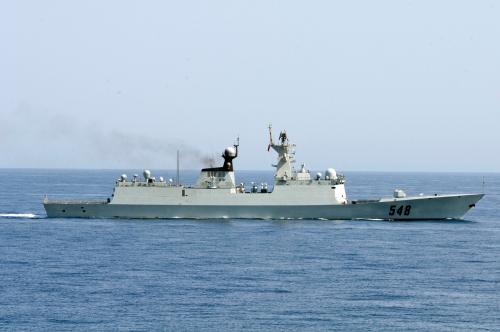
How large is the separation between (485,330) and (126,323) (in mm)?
13146

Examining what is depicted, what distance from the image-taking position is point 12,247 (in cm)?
5050

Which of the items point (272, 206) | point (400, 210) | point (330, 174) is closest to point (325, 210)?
point (330, 174)

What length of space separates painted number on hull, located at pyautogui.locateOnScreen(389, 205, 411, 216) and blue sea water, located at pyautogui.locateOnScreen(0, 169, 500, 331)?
127 cm

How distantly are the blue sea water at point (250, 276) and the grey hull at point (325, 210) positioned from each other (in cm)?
113

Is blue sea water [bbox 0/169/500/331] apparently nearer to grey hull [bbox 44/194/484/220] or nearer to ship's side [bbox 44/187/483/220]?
grey hull [bbox 44/194/484/220]

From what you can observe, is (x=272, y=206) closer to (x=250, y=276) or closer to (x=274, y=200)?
(x=274, y=200)

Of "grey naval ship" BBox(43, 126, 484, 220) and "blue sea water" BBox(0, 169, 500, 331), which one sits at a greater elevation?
"grey naval ship" BBox(43, 126, 484, 220)

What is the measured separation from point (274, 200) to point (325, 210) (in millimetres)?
3846

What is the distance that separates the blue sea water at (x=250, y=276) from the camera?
104ft

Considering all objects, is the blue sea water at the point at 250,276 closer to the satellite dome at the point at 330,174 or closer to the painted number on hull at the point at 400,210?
the painted number on hull at the point at 400,210

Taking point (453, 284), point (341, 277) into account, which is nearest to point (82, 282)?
point (341, 277)

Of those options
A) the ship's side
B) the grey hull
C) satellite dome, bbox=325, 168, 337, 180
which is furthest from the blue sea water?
satellite dome, bbox=325, 168, 337, 180

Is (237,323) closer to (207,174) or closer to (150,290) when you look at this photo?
(150,290)

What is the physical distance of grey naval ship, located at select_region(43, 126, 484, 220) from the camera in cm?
6178
